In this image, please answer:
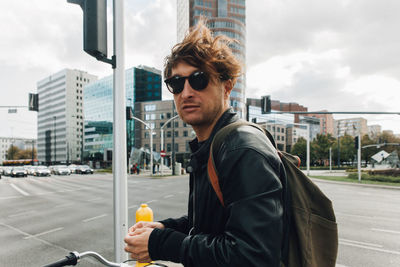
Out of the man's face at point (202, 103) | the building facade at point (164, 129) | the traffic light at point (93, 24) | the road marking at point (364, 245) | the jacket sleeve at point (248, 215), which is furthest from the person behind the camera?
the building facade at point (164, 129)

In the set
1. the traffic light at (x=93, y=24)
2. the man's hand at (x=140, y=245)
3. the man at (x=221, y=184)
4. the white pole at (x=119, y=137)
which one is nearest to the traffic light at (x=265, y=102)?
the white pole at (x=119, y=137)

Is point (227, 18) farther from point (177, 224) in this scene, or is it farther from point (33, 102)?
point (177, 224)

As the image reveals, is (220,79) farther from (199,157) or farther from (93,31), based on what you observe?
(93,31)

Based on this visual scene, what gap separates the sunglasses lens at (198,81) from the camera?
4.31ft

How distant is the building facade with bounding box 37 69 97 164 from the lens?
260 ft

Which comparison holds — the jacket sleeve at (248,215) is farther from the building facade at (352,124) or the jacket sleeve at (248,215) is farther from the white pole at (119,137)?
the building facade at (352,124)

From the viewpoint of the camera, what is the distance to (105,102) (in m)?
90.4

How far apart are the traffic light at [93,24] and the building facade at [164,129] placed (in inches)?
2629

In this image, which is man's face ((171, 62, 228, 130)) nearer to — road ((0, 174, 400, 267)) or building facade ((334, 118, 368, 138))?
road ((0, 174, 400, 267))

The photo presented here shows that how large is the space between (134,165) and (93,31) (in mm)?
40295

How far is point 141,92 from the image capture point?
280 feet

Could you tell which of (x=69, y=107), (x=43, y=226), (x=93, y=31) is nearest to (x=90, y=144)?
(x=69, y=107)

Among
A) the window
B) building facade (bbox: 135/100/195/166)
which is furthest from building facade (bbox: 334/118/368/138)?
the window

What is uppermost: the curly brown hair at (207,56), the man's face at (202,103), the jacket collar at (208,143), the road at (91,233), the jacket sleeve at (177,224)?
the curly brown hair at (207,56)
